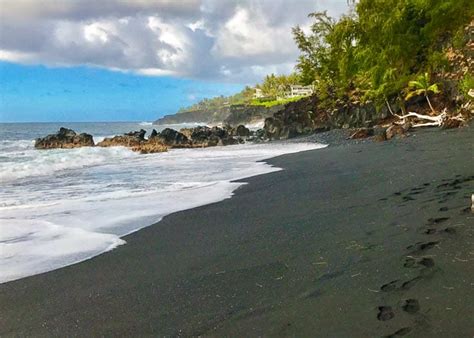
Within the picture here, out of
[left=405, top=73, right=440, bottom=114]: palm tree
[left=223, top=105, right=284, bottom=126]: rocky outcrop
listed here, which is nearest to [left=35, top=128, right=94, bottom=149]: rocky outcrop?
[left=405, top=73, right=440, bottom=114]: palm tree

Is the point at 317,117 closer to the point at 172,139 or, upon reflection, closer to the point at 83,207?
the point at 172,139

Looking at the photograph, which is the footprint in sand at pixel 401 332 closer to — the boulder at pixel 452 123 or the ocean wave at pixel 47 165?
the ocean wave at pixel 47 165

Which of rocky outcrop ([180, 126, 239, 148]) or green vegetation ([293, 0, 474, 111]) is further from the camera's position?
rocky outcrop ([180, 126, 239, 148])

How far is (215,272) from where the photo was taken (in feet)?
13.4

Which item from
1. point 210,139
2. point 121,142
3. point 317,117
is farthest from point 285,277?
point 317,117

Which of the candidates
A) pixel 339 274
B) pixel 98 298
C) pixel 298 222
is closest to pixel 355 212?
pixel 298 222

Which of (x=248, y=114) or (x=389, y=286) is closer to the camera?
(x=389, y=286)

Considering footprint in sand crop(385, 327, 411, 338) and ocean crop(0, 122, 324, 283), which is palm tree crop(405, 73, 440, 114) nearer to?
ocean crop(0, 122, 324, 283)

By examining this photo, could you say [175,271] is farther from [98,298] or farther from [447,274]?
[447,274]

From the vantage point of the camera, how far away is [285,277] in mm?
3676

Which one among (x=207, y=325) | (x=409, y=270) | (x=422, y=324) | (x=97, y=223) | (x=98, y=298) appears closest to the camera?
(x=422, y=324)

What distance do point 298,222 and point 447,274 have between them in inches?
105

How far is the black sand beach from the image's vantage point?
2803 mm

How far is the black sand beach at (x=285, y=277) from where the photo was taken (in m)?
2.80
